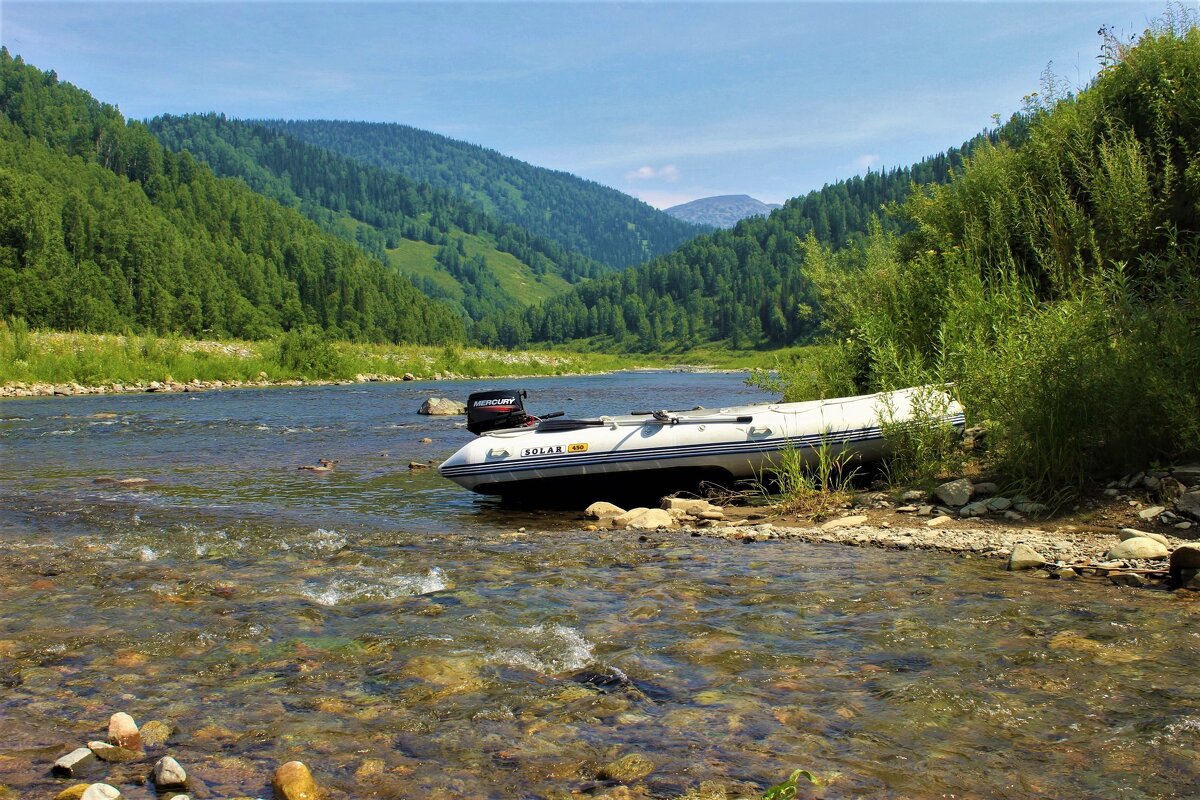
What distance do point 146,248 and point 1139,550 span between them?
Answer: 99.6 m

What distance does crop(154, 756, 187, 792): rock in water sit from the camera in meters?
3.79

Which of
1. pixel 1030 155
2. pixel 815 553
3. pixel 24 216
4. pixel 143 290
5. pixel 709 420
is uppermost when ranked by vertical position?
pixel 24 216

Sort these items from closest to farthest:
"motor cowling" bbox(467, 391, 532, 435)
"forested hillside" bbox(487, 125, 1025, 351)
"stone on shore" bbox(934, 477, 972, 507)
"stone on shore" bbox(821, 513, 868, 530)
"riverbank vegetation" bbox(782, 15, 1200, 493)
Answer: "riverbank vegetation" bbox(782, 15, 1200, 493) → "stone on shore" bbox(821, 513, 868, 530) → "stone on shore" bbox(934, 477, 972, 507) → "motor cowling" bbox(467, 391, 532, 435) → "forested hillside" bbox(487, 125, 1025, 351)

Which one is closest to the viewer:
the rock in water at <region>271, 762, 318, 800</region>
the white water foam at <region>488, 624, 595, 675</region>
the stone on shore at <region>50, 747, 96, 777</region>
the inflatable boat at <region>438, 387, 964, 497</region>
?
the rock in water at <region>271, 762, 318, 800</region>

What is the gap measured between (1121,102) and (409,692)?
14.5 m

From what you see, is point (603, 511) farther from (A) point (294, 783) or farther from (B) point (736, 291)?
(B) point (736, 291)

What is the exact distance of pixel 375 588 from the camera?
7523 millimetres

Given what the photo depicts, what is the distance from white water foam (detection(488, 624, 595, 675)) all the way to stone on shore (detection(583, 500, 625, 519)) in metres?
4.69

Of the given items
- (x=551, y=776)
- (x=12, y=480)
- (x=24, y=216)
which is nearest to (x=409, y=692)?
(x=551, y=776)

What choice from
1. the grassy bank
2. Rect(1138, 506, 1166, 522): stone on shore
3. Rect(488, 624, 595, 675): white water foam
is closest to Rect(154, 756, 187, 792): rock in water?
Rect(488, 624, 595, 675): white water foam

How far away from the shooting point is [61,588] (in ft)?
24.1

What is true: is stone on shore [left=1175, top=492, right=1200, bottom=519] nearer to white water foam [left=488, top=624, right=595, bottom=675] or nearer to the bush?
white water foam [left=488, top=624, right=595, bottom=675]

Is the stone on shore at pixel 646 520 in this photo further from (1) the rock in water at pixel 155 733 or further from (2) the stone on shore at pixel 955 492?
(1) the rock in water at pixel 155 733

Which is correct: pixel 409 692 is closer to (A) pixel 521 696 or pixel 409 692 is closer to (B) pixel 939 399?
(A) pixel 521 696
